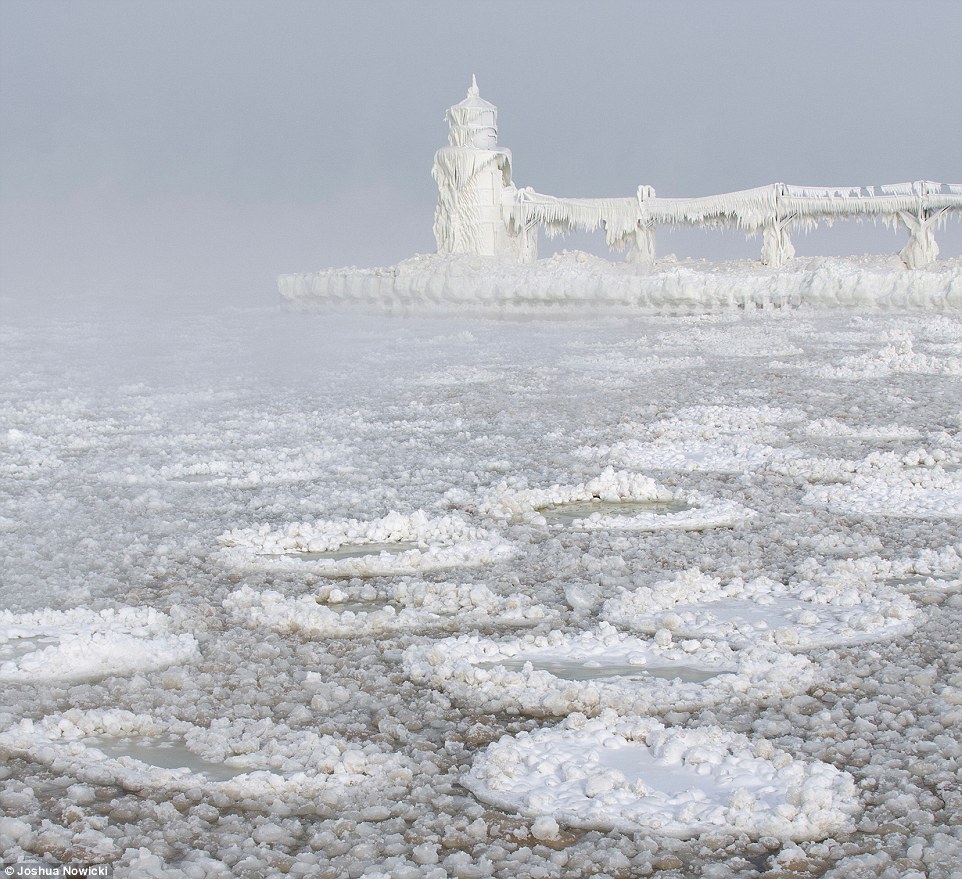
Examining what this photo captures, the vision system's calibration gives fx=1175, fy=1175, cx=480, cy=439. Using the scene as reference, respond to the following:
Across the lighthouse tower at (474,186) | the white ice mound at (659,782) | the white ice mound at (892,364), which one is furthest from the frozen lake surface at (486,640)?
the lighthouse tower at (474,186)

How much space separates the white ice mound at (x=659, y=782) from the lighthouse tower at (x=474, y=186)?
23.0m

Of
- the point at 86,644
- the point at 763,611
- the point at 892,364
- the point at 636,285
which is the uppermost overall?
the point at 636,285

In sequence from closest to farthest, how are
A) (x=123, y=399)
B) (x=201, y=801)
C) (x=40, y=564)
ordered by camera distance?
(x=201, y=801) < (x=40, y=564) < (x=123, y=399)

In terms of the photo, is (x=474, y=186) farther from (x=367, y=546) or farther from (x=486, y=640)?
(x=486, y=640)

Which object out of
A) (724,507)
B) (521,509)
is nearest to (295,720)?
(521,509)

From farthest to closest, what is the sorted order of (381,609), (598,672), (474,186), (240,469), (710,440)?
1. (474,186)
2. (710,440)
3. (240,469)
4. (381,609)
5. (598,672)

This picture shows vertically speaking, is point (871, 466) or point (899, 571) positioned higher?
point (871, 466)

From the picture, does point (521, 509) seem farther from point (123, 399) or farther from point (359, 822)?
point (123, 399)

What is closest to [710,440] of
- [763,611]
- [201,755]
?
[763,611]

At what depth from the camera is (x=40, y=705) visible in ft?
14.2

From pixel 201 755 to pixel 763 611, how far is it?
262 centimetres

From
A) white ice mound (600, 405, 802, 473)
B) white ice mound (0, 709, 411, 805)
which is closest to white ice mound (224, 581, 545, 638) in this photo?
white ice mound (0, 709, 411, 805)

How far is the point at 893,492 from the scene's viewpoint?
744cm

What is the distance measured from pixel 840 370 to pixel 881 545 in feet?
25.5
